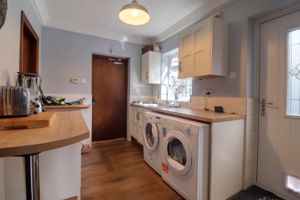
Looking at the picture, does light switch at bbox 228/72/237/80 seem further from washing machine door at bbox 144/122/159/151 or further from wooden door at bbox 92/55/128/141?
wooden door at bbox 92/55/128/141

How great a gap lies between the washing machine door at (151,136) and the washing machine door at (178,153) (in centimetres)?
25

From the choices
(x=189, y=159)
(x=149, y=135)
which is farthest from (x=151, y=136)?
(x=189, y=159)

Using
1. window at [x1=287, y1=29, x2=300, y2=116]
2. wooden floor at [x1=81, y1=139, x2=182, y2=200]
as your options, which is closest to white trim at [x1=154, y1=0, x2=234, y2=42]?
window at [x1=287, y1=29, x2=300, y2=116]

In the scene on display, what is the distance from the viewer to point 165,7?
2.36 meters

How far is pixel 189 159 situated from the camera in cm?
152

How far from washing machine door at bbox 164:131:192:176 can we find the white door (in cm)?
97

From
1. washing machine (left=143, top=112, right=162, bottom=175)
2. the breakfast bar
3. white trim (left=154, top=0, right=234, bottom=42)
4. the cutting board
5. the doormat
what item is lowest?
the doormat

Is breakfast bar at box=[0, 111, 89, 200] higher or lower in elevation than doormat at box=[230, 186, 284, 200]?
higher

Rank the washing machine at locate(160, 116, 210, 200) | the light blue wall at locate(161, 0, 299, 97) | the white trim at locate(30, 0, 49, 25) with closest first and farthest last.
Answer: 1. the washing machine at locate(160, 116, 210, 200)
2. the light blue wall at locate(161, 0, 299, 97)
3. the white trim at locate(30, 0, 49, 25)

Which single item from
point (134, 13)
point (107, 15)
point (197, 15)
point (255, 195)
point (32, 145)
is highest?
point (107, 15)

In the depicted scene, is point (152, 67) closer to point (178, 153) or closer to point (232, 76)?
point (232, 76)

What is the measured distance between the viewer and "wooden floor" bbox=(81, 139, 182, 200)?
5.55 ft

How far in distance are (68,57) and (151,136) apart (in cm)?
228

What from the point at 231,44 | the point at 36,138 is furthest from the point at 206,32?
the point at 36,138
